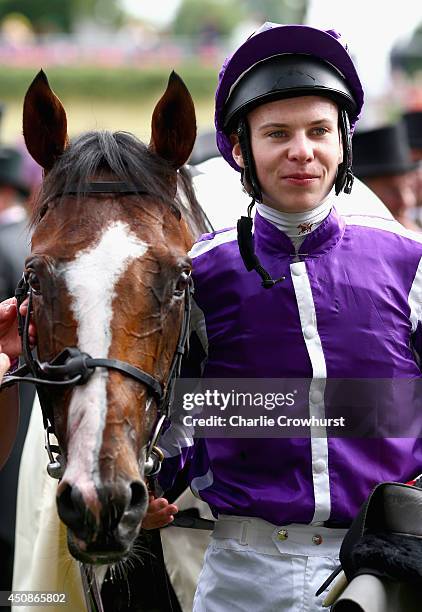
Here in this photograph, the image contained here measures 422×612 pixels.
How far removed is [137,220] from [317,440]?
776 millimetres

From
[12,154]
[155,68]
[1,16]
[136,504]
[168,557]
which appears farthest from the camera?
[1,16]

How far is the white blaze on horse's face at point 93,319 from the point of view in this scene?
8.30 feet

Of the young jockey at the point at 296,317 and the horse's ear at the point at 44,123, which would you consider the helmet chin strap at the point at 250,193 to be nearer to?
the young jockey at the point at 296,317

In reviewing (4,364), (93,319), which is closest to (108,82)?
(4,364)

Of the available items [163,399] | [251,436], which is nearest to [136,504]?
[163,399]

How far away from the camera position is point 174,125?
3182 millimetres

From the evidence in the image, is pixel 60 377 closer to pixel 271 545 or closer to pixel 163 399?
pixel 163 399

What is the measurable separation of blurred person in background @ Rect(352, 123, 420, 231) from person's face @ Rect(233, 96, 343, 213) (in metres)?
4.70

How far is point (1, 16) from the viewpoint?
6856 centimetres

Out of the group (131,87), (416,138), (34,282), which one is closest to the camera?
(34,282)

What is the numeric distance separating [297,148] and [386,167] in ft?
16.4

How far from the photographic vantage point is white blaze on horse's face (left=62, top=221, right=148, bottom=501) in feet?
8.30

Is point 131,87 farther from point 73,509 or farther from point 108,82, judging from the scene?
point 73,509

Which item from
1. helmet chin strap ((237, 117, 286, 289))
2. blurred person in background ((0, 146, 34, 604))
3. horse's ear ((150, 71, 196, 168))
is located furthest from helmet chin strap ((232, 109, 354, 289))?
blurred person in background ((0, 146, 34, 604))
